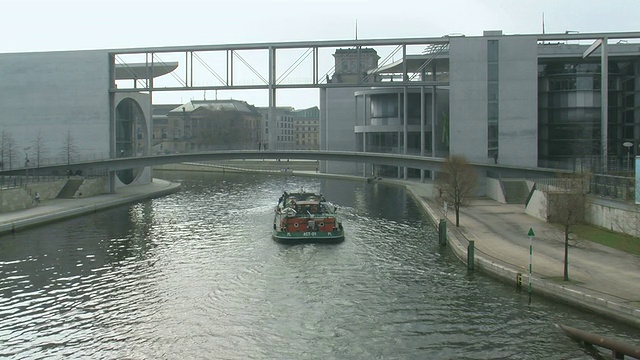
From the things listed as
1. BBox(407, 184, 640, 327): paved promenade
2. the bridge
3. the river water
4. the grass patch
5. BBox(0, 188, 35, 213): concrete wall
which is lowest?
the river water

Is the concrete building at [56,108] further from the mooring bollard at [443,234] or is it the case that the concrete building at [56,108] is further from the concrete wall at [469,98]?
the mooring bollard at [443,234]

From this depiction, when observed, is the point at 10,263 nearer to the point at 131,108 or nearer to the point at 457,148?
the point at 457,148

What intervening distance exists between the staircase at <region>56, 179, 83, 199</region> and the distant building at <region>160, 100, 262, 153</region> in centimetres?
8676

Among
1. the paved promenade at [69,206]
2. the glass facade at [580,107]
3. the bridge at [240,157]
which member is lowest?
the paved promenade at [69,206]

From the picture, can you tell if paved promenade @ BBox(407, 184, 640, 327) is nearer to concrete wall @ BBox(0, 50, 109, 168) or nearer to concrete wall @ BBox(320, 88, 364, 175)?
concrete wall @ BBox(0, 50, 109, 168)

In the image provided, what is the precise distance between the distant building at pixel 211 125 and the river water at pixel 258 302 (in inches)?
4408

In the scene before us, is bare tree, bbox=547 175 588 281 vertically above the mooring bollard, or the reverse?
bare tree, bbox=547 175 588 281

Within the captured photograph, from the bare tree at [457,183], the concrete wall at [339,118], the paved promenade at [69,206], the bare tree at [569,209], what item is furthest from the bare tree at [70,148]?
the bare tree at [569,209]

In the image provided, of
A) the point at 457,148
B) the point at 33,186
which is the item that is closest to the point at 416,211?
the point at 457,148

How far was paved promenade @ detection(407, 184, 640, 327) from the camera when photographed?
1968 centimetres

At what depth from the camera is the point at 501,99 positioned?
174 feet

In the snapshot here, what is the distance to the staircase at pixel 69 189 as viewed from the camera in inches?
2141

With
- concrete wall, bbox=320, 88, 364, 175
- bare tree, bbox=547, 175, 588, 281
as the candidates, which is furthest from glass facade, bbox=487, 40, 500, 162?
concrete wall, bbox=320, 88, 364, 175

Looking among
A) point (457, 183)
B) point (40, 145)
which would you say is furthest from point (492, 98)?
point (40, 145)
